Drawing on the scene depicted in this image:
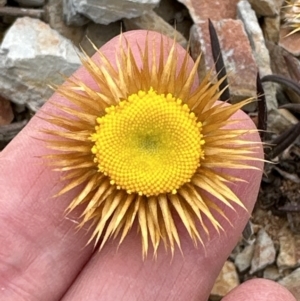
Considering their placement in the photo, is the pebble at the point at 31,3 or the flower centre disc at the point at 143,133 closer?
the flower centre disc at the point at 143,133

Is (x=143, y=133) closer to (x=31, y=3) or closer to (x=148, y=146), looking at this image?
(x=148, y=146)

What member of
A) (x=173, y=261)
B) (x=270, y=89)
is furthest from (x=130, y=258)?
(x=270, y=89)

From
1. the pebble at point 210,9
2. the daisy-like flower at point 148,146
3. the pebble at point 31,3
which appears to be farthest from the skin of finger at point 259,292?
the pebble at point 31,3

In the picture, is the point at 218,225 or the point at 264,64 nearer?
the point at 218,225

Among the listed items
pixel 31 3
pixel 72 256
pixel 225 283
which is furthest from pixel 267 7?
pixel 72 256

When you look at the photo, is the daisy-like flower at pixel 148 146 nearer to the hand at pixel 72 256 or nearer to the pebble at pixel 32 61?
the hand at pixel 72 256

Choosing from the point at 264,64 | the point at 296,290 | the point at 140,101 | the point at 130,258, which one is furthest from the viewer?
the point at 264,64

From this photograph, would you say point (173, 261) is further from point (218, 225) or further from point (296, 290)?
point (296, 290)
